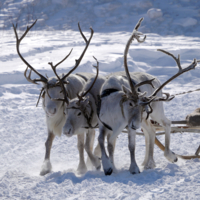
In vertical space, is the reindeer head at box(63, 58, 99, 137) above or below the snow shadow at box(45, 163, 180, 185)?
above

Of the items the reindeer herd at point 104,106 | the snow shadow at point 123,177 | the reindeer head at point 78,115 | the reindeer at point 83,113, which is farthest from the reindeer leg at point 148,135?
the reindeer head at point 78,115

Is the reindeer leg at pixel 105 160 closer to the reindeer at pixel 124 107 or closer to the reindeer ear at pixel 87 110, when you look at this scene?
the reindeer at pixel 124 107

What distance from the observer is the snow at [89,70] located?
370 centimetres

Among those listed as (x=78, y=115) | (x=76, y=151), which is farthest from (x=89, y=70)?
(x=78, y=115)

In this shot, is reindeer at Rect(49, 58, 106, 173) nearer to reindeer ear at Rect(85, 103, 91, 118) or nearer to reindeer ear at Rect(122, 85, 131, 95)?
reindeer ear at Rect(85, 103, 91, 118)

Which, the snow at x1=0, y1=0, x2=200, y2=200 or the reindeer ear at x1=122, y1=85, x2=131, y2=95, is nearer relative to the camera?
the snow at x1=0, y1=0, x2=200, y2=200

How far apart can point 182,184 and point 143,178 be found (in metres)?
0.49

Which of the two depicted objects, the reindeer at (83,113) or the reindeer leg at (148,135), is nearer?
the reindeer at (83,113)

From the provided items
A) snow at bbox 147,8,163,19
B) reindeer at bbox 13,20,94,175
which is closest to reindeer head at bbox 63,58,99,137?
reindeer at bbox 13,20,94,175

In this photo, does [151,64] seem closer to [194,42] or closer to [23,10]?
[194,42]

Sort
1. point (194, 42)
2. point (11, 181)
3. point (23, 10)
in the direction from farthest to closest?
point (23, 10) → point (194, 42) → point (11, 181)

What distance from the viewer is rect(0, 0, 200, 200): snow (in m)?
3.70

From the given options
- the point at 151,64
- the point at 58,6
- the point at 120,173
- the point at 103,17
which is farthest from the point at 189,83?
the point at 58,6

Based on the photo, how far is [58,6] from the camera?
1983 centimetres
